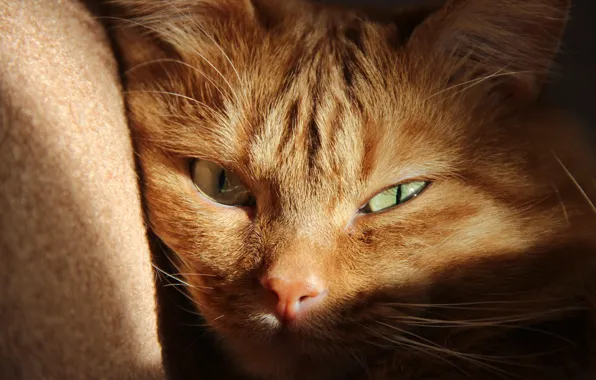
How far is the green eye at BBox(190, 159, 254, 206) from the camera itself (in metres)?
1.15

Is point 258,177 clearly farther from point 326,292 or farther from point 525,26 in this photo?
point 525,26

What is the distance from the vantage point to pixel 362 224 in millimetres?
1086

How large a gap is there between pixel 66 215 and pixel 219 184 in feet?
1.22

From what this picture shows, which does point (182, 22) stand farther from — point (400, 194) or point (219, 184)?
point (400, 194)

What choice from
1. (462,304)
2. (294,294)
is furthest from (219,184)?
(462,304)

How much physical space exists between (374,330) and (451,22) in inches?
24.0

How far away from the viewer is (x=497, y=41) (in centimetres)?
117

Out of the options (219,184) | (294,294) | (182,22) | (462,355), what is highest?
(182,22)

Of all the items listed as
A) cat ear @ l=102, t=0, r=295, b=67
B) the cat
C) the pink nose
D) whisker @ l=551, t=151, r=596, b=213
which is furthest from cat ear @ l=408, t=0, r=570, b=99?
the pink nose

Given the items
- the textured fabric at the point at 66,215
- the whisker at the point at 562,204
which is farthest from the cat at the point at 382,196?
the textured fabric at the point at 66,215

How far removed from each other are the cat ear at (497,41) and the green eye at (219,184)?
1.48 ft

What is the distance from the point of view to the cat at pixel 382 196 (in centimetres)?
103

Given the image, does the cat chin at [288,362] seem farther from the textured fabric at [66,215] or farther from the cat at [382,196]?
the textured fabric at [66,215]

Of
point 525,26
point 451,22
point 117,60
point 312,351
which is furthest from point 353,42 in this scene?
point 312,351
